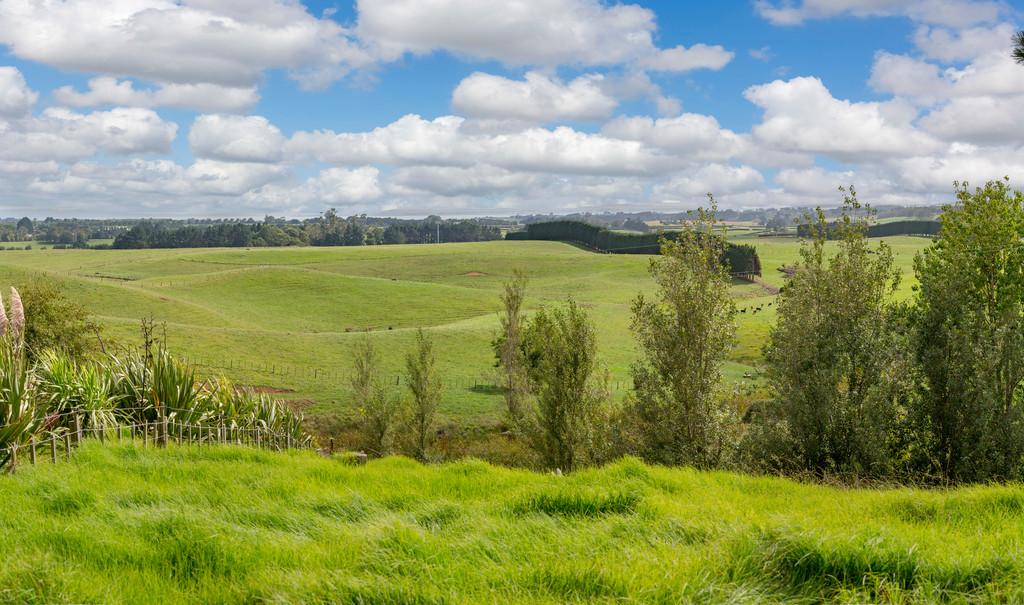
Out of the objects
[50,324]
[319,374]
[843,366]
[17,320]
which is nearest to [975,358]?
[843,366]

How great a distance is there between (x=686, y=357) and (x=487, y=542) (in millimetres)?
13006

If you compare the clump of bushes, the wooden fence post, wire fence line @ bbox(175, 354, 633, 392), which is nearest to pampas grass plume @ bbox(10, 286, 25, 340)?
the clump of bushes

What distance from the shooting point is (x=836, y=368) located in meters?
15.5

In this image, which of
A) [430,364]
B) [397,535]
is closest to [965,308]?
[397,535]

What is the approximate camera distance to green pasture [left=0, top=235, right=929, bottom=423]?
4981cm

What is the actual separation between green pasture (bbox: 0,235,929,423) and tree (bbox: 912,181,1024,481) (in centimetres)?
1462

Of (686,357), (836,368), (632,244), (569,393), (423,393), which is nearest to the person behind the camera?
(836,368)

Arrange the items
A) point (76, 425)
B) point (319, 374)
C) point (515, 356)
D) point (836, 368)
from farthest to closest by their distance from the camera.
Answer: point (319, 374) < point (515, 356) < point (836, 368) < point (76, 425)

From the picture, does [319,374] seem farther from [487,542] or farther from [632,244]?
[632,244]

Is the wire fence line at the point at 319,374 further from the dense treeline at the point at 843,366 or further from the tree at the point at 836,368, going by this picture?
the tree at the point at 836,368

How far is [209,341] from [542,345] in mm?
42843

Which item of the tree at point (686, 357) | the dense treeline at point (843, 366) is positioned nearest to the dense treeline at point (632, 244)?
the dense treeline at point (843, 366)

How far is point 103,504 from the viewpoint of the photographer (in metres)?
6.45

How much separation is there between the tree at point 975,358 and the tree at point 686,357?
180 inches
